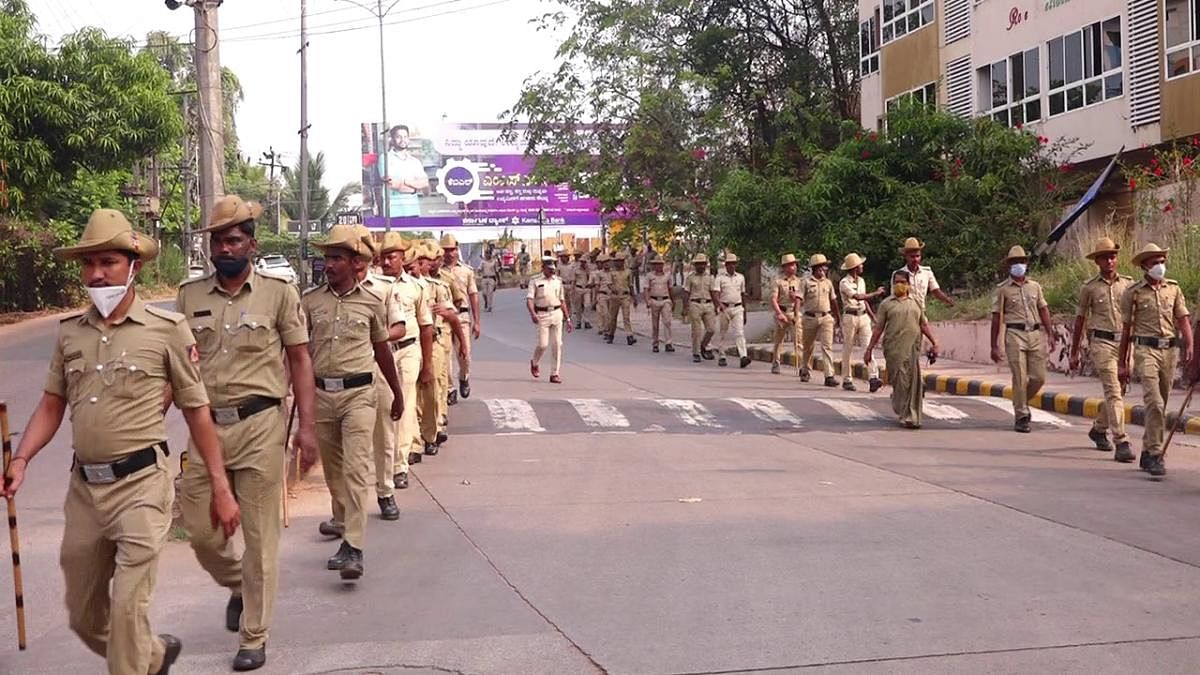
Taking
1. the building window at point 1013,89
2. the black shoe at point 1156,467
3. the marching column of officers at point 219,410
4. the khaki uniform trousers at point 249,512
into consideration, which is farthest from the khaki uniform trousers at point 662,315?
the khaki uniform trousers at point 249,512

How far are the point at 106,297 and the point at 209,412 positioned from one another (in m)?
0.61

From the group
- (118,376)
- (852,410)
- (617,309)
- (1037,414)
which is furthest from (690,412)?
(617,309)

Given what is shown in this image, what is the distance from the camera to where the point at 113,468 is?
4973 millimetres

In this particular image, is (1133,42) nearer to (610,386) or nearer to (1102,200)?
(1102,200)

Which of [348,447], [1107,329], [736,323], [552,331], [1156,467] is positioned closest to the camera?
[348,447]

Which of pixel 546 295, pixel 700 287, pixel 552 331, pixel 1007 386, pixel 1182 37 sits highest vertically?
pixel 1182 37

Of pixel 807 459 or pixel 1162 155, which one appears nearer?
pixel 807 459

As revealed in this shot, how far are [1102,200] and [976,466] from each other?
1497 cm

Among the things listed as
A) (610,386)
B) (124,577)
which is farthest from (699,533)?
(610,386)

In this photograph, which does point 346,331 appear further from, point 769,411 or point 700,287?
point 700,287

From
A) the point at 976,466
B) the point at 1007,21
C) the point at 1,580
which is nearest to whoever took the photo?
the point at 1,580

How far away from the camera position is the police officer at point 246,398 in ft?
19.5

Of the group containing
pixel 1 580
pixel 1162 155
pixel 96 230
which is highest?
pixel 1162 155

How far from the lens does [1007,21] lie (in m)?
27.9
